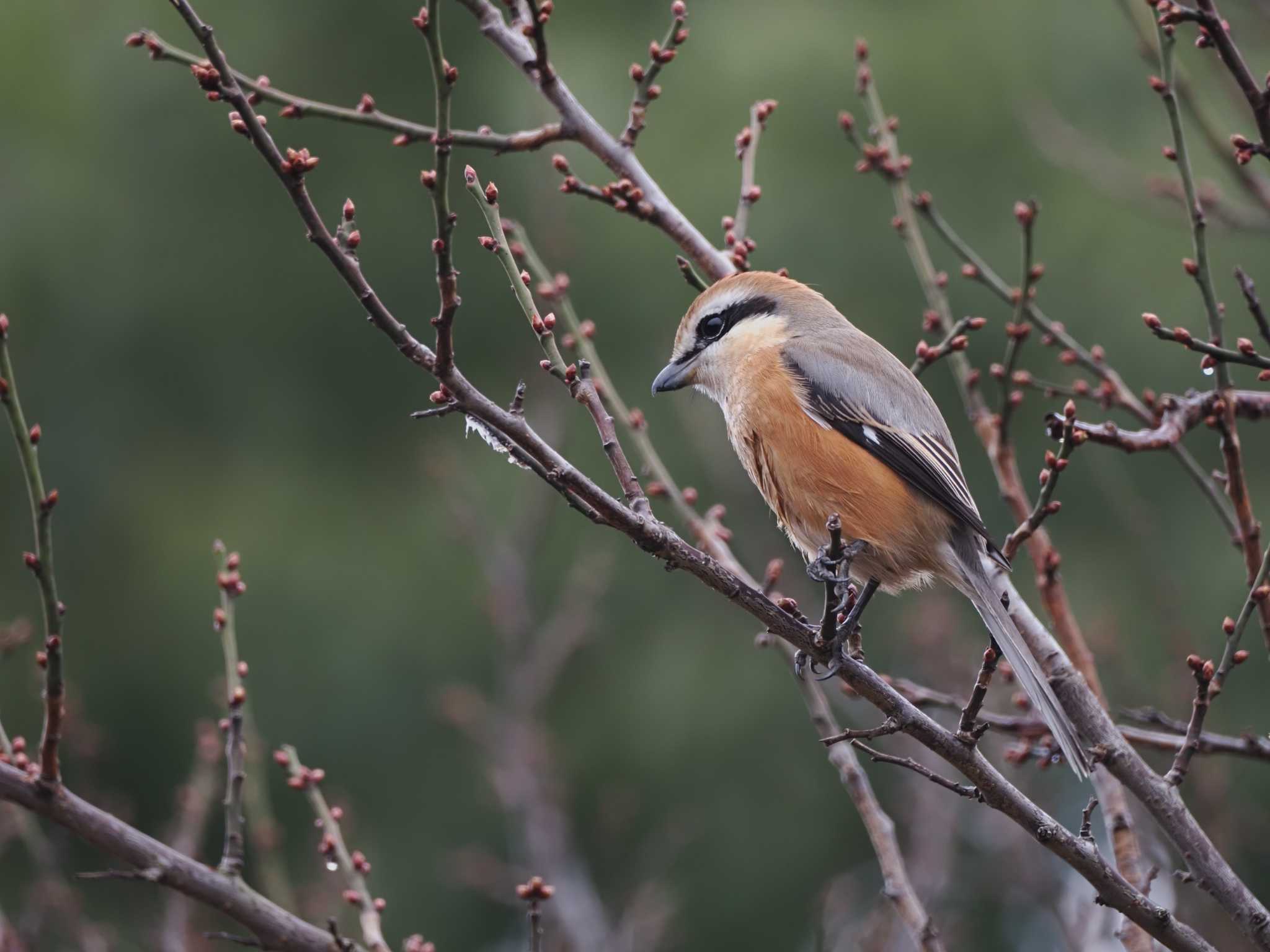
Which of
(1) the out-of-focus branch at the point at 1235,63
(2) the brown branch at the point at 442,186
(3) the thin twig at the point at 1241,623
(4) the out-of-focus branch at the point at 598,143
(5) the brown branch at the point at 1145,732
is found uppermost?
(4) the out-of-focus branch at the point at 598,143

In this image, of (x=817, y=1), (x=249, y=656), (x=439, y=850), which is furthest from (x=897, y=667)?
(x=817, y=1)

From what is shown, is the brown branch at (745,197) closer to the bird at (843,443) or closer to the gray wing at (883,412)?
the bird at (843,443)

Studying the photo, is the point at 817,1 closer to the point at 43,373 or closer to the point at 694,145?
the point at 694,145

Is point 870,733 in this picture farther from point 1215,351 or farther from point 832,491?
point 832,491

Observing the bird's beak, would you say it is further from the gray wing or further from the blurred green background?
the blurred green background

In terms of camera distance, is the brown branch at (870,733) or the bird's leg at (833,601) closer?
the brown branch at (870,733)

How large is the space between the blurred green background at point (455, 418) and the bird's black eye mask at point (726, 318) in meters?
4.30

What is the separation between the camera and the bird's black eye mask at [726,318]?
387cm

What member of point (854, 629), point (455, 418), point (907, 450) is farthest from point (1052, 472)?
point (455, 418)

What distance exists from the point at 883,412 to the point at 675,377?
670 mm

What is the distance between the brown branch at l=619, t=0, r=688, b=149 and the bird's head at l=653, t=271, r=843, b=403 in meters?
0.46

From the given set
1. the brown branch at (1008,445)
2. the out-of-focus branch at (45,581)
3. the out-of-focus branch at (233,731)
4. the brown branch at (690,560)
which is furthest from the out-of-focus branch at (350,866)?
the brown branch at (1008,445)

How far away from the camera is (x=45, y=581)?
7.08ft

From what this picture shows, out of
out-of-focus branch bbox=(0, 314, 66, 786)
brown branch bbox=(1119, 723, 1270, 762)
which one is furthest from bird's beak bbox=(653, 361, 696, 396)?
out-of-focus branch bbox=(0, 314, 66, 786)
